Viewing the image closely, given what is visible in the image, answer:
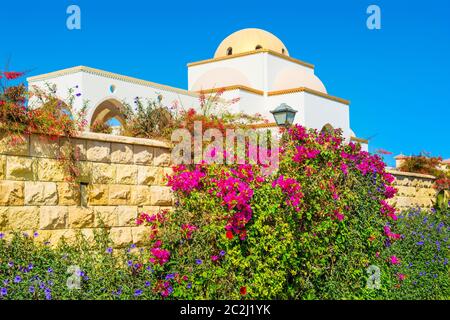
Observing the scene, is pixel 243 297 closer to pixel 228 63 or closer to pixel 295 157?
pixel 295 157

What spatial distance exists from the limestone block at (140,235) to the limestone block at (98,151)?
0.97 meters

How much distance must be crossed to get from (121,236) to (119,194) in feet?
1.70

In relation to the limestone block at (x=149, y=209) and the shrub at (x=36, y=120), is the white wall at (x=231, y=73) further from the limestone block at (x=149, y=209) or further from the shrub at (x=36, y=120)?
the shrub at (x=36, y=120)

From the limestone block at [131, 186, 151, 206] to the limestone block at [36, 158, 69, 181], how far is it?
3.31ft

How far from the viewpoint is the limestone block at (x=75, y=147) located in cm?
633

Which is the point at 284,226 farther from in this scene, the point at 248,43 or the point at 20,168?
the point at 248,43

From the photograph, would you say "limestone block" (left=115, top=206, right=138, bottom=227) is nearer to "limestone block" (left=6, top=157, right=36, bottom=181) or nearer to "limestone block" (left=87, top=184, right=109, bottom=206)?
"limestone block" (left=87, top=184, right=109, bottom=206)

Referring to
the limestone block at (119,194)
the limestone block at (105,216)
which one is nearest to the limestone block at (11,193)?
the limestone block at (105,216)

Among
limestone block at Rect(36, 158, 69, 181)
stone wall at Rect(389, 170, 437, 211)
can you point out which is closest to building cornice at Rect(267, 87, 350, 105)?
stone wall at Rect(389, 170, 437, 211)

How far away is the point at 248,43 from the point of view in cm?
3619

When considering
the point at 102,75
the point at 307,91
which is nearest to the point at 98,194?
the point at 102,75

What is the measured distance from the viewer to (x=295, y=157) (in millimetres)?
7789

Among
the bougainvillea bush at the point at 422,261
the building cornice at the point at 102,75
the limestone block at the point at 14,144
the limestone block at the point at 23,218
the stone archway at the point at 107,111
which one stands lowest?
the bougainvillea bush at the point at 422,261

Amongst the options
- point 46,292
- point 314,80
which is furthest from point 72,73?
point 46,292
